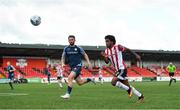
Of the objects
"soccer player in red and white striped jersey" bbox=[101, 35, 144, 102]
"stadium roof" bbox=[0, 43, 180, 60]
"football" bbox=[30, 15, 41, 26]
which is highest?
"football" bbox=[30, 15, 41, 26]

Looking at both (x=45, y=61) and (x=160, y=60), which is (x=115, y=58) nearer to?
(x=45, y=61)

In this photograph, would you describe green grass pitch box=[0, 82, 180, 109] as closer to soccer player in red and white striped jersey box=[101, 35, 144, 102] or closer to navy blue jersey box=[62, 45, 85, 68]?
soccer player in red and white striped jersey box=[101, 35, 144, 102]

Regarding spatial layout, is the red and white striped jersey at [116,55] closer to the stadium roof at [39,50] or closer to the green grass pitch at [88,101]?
the green grass pitch at [88,101]

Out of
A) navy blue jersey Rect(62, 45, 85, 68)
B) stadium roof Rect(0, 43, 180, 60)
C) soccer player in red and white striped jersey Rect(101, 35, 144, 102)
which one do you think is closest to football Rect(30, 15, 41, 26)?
navy blue jersey Rect(62, 45, 85, 68)

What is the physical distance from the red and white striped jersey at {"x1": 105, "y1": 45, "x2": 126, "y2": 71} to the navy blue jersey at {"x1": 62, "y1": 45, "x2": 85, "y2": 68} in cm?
240

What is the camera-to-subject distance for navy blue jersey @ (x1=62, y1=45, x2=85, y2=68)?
1928 cm

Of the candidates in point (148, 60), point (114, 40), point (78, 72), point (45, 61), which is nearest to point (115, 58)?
point (114, 40)

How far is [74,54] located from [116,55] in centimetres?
278

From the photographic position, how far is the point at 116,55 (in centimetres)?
1695

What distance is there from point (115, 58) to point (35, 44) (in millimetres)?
68815

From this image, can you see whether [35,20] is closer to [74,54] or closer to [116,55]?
[74,54]

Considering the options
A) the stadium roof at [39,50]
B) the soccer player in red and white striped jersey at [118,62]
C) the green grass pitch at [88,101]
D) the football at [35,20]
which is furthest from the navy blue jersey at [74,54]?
the stadium roof at [39,50]

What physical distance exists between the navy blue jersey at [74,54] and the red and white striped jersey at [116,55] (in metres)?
2.40

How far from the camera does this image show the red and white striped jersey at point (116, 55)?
1689 cm
